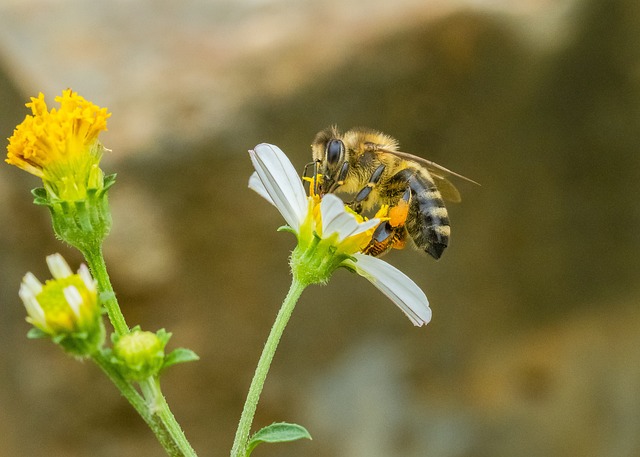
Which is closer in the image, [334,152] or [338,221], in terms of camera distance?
[338,221]

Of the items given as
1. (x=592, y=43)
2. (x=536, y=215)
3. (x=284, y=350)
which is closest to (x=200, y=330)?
(x=284, y=350)

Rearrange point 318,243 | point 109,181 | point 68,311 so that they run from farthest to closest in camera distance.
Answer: point 318,243, point 109,181, point 68,311

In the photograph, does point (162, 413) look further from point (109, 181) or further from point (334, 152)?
point (334, 152)

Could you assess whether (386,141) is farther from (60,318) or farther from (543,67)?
(543,67)

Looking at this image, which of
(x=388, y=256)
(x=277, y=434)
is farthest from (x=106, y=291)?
(x=388, y=256)

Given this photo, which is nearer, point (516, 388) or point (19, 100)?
point (19, 100)

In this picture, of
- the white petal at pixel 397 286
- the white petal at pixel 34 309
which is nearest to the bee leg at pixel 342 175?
the white petal at pixel 397 286
